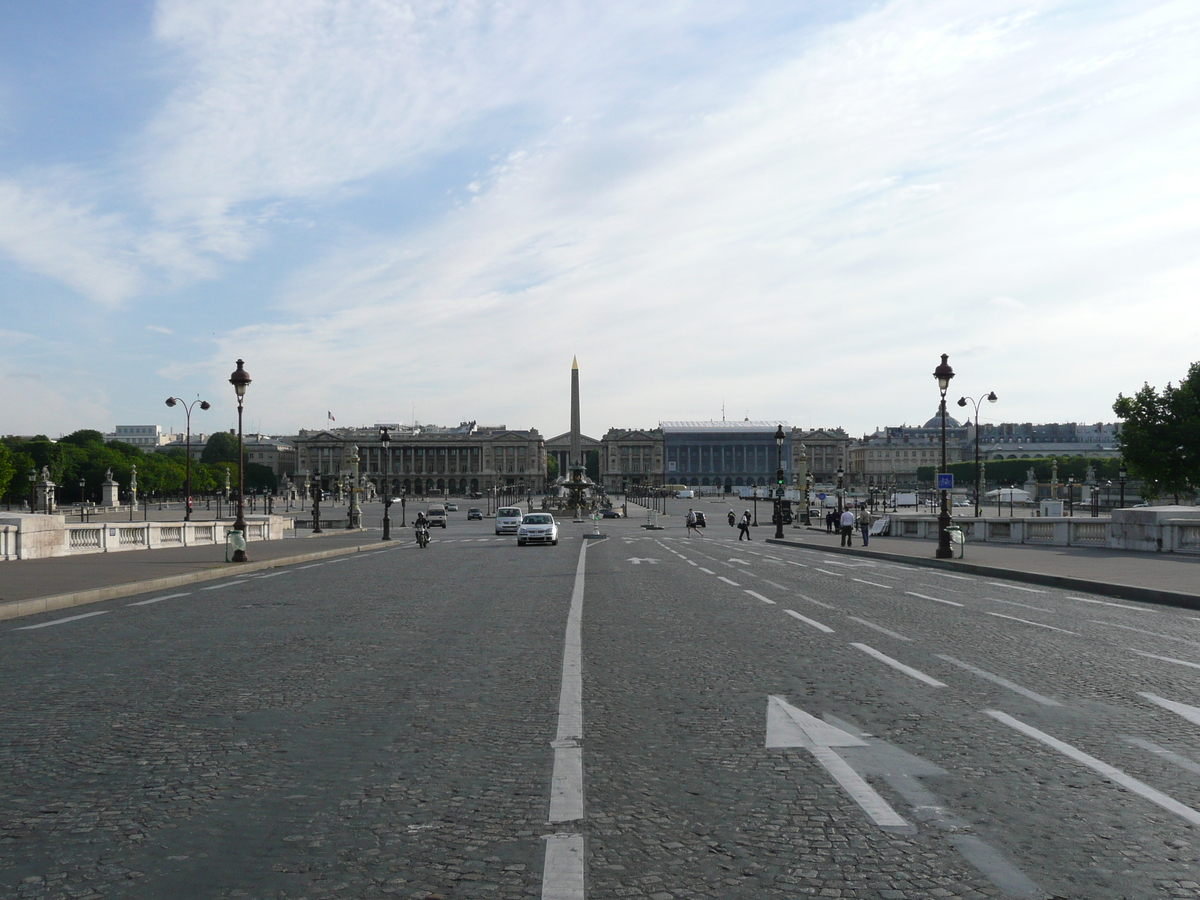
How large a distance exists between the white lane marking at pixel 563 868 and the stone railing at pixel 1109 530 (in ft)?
96.5

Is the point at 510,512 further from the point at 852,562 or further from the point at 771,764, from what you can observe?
the point at 771,764

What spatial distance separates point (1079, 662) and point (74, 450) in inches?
5791

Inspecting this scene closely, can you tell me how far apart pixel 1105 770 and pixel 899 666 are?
4085 millimetres

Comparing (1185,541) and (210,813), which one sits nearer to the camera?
(210,813)

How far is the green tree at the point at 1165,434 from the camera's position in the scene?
2894 inches

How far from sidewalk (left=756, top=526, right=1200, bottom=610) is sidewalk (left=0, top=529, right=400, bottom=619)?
18.4m

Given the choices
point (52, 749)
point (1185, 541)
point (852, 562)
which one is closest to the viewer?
point (52, 749)

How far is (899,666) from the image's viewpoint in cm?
1027

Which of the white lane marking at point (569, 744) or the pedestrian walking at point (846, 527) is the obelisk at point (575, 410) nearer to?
the pedestrian walking at point (846, 527)

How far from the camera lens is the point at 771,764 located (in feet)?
20.7

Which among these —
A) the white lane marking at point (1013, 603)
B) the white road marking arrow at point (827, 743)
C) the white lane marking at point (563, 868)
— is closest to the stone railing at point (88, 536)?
the white lane marking at point (1013, 603)

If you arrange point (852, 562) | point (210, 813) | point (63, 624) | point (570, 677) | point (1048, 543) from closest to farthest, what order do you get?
point (210, 813), point (570, 677), point (63, 624), point (852, 562), point (1048, 543)

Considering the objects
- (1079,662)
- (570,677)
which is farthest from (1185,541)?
(570,677)

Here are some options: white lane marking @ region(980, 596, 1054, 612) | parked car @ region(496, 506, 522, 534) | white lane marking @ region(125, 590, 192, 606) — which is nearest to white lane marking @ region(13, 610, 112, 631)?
white lane marking @ region(125, 590, 192, 606)
